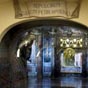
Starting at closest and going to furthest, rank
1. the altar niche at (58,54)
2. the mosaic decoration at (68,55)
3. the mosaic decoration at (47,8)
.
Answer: the mosaic decoration at (47,8) → the altar niche at (58,54) → the mosaic decoration at (68,55)

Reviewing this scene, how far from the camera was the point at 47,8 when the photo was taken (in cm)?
575

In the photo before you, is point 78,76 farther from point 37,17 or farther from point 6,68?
point 37,17

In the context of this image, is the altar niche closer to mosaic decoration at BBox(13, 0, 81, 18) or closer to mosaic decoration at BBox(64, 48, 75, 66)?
mosaic decoration at BBox(64, 48, 75, 66)

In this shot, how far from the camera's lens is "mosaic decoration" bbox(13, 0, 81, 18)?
5.65 meters

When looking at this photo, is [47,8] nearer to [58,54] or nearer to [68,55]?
[58,54]

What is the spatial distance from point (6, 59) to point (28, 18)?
1.86 m

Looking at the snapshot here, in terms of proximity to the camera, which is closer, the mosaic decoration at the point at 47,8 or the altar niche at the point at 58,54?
the mosaic decoration at the point at 47,8

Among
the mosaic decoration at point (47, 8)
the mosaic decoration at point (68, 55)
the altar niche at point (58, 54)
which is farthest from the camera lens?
the mosaic decoration at point (68, 55)

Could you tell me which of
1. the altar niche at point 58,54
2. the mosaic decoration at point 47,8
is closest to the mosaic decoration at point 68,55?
the altar niche at point 58,54

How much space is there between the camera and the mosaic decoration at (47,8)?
18.5 ft

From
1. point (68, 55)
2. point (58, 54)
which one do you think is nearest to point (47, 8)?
point (58, 54)

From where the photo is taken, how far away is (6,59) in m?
7.39

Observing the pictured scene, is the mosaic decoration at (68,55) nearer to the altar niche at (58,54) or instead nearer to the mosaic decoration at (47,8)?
the altar niche at (58,54)

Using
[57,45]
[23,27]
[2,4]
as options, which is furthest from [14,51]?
[57,45]
